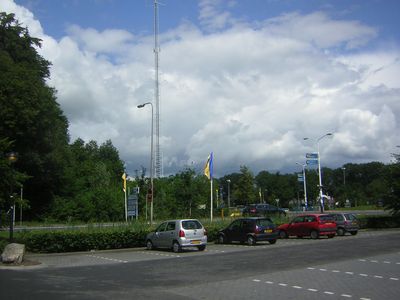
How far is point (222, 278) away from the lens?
13422mm

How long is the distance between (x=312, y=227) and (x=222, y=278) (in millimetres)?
18353

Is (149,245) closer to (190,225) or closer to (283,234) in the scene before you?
(190,225)

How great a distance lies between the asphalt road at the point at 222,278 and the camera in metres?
11.0

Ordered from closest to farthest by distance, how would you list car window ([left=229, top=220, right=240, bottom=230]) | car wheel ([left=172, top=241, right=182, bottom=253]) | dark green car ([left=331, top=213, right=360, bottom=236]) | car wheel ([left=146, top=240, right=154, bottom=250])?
car wheel ([left=172, top=241, right=182, bottom=253]) < car wheel ([left=146, top=240, right=154, bottom=250]) < car window ([left=229, top=220, right=240, bottom=230]) < dark green car ([left=331, top=213, right=360, bottom=236])

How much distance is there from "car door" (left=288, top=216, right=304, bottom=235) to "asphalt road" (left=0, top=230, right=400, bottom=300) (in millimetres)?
10760

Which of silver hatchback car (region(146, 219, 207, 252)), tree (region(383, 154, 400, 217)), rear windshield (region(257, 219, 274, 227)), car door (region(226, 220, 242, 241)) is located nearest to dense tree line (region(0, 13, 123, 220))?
silver hatchback car (region(146, 219, 207, 252))

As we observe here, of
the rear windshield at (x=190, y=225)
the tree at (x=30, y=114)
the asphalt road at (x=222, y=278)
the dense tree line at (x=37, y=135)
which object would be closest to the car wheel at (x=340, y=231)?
the asphalt road at (x=222, y=278)

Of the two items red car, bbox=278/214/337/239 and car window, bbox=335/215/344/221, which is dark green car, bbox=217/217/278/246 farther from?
car window, bbox=335/215/344/221

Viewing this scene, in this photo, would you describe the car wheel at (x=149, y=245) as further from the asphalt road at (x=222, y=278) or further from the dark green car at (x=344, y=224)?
the dark green car at (x=344, y=224)

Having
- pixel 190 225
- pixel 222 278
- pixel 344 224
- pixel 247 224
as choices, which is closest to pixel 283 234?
pixel 344 224

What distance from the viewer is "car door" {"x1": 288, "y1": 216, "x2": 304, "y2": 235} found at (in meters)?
31.3

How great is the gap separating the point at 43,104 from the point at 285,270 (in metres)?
40.0

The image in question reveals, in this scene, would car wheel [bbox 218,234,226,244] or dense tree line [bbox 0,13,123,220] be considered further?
dense tree line [bbox 0,13,123,220]

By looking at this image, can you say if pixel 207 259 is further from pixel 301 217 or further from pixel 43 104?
pixel 43 104
